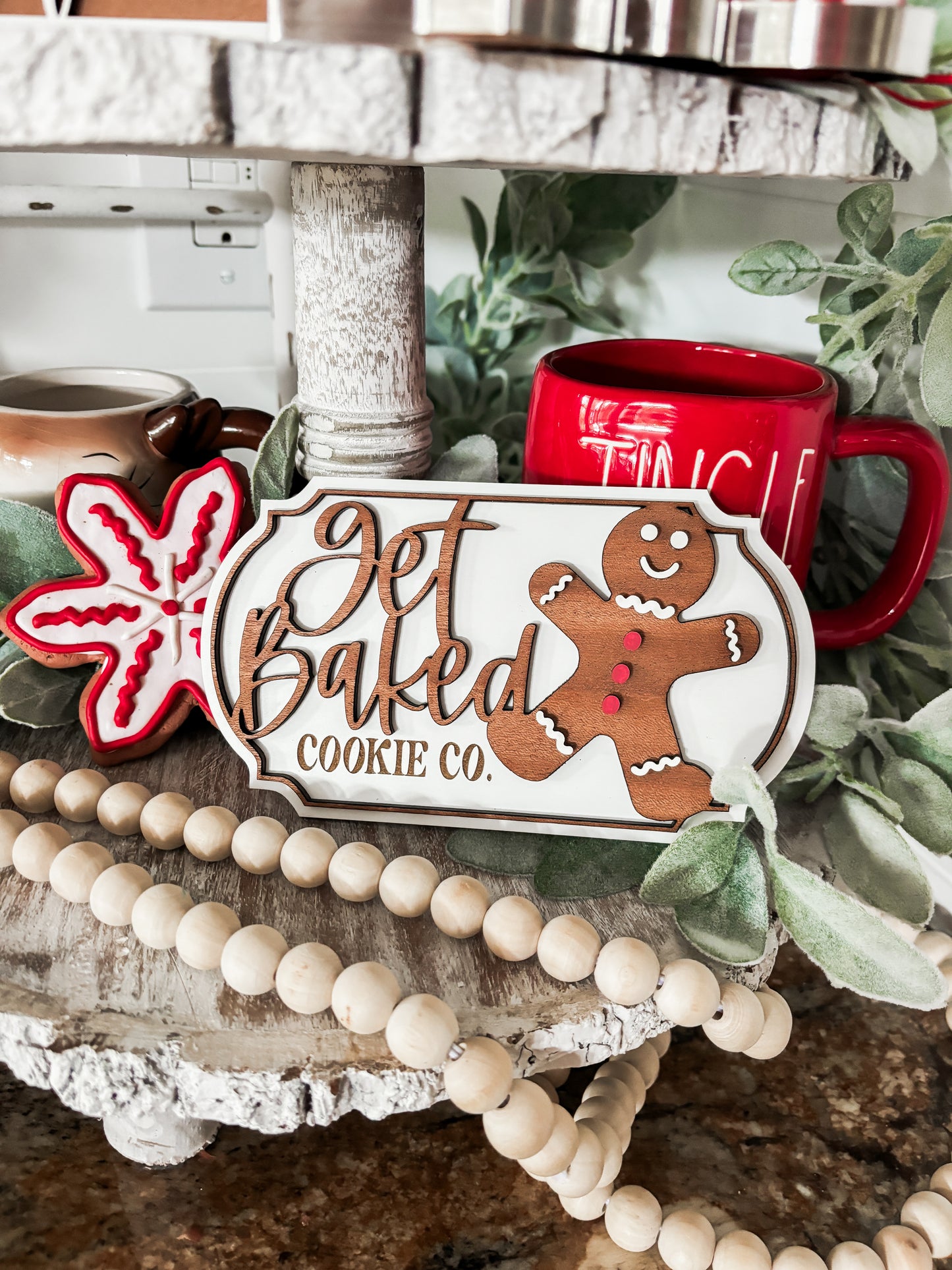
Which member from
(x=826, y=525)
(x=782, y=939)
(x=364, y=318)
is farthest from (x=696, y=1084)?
(x=364, y=318)

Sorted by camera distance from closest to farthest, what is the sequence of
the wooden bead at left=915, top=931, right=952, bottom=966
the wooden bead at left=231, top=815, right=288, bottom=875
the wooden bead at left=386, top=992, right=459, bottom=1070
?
the wooden bead at left=386, top=992, right=459, bottom=1070 → the wooden bead at left=231, top=815, right=288, bottom=875 → the wooden bead at left=915, top=931, right=952, bottom=966

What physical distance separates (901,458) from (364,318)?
0.32 metres

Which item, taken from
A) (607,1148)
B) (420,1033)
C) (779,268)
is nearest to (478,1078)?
(420,1033)

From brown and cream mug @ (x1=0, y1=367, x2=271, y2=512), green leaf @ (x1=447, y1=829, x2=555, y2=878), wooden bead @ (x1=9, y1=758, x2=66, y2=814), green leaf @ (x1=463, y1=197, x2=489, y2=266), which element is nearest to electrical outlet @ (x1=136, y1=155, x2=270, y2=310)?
Result: green leaf @ (x1=463, y1=197, x2=489, y2=266)

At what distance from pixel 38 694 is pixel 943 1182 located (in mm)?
584

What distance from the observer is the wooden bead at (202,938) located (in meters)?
A: 0.44

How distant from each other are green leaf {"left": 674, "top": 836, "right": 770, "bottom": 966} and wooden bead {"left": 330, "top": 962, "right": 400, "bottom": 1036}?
0.15 m

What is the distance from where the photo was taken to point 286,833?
1.72 feet

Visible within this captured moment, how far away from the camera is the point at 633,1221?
50 cm

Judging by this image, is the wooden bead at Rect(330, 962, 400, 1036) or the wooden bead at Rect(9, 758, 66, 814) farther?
the wooden bead at Rect(9, 758, 66, 814)

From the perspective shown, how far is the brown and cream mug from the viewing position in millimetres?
565

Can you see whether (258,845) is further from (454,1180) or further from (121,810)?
(454,1180)

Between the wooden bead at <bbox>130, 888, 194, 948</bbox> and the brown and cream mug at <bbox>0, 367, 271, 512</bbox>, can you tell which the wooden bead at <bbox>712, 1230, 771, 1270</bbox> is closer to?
the wooden bead at <bbox>130, 888, 194, 948</bbox>

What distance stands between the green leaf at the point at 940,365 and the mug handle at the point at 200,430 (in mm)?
390
